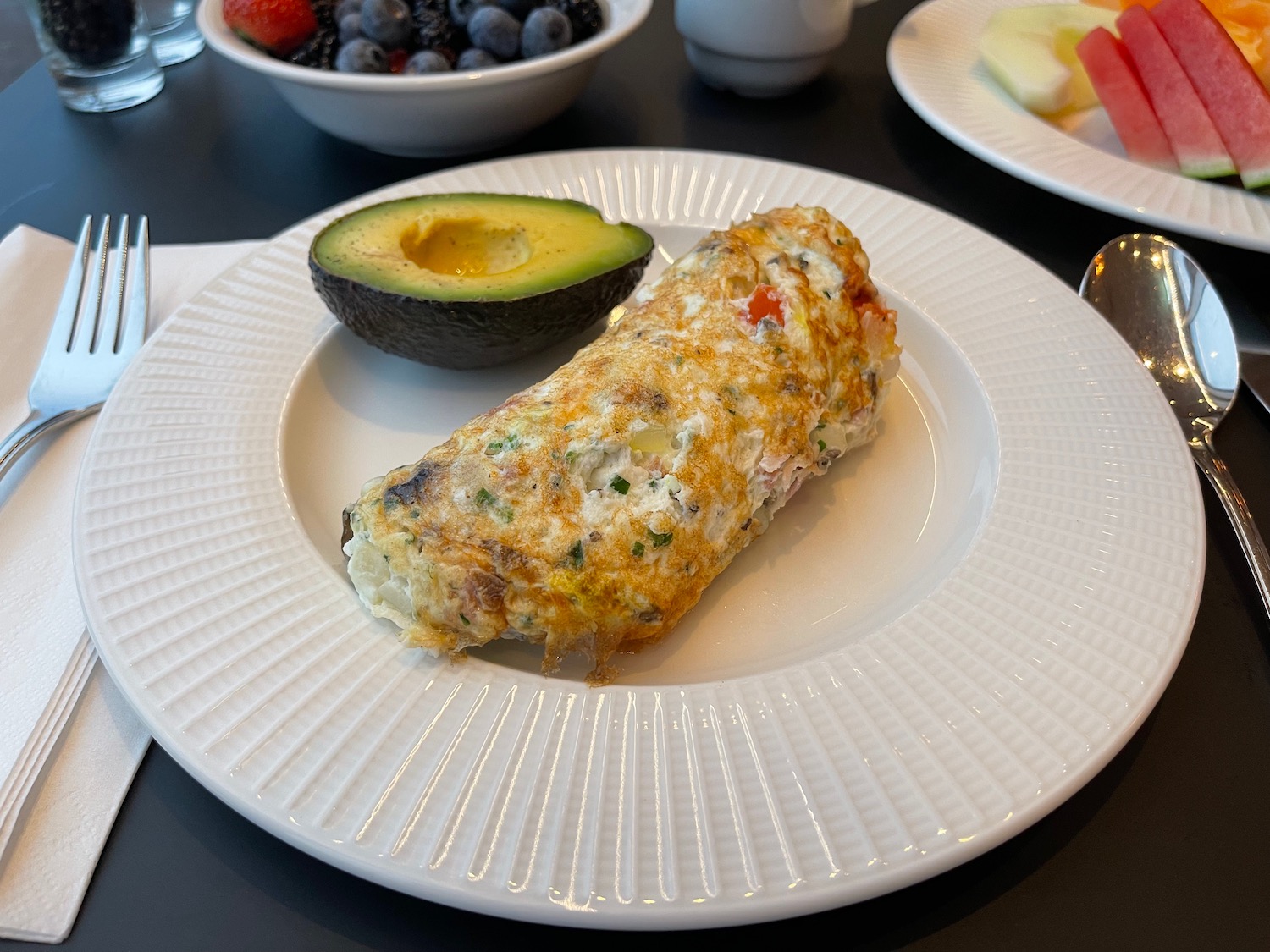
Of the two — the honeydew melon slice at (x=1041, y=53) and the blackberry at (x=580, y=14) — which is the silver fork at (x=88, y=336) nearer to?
the blackberry at (x=580, y=14)

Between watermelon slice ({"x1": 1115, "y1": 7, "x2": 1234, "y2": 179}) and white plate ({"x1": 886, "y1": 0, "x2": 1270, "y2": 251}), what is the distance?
2.5 inches

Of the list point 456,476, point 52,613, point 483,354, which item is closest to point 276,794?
point 456,476

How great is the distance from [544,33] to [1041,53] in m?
1.45

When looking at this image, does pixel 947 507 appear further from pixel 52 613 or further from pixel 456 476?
pixel 52 613

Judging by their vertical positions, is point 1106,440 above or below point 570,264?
below

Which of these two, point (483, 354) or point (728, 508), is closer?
point (728, 508)

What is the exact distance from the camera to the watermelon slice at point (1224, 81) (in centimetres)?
218

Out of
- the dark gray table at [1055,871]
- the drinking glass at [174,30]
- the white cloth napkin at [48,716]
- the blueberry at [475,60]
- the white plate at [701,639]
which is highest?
the blueberry at [475,60]

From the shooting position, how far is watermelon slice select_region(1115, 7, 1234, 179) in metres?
2.23

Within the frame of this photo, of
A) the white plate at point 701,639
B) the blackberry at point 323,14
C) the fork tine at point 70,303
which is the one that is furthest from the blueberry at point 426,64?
the fork tine at point 70,303

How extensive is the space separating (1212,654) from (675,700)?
35.4 inches

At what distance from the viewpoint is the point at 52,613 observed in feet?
4.47

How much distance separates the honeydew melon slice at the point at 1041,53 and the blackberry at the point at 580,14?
1158 millimetres

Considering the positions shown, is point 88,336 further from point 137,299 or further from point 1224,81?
point 1224,81
